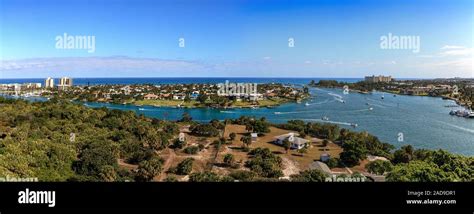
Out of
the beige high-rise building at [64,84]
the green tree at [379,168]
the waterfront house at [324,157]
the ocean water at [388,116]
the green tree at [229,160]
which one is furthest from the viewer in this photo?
the beige high-rise building at [64,84]

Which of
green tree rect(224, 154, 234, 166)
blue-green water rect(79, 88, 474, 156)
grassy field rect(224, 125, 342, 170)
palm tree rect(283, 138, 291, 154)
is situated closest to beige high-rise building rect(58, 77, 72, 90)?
blue-green water rect(79, 88, 474, 156)

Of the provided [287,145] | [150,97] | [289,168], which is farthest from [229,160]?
[150,97]

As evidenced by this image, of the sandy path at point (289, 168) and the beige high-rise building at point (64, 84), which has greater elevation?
the beige high-rise building at point (64, 84)

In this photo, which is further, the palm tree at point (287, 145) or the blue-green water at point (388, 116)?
the blue-green water at point (388, 116)

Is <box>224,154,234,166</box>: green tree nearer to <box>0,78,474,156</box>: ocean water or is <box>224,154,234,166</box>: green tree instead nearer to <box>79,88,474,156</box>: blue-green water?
<box>0,78,474,156</box>: ocean water

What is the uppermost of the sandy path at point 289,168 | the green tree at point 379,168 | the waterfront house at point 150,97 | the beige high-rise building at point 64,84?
the beige high-rise building at point 64,84

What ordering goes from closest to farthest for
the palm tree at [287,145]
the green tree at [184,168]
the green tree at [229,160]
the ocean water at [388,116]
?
the green tree at [184,168] < the green tree at [229,160] < the palm tree at [287,145] < the ocean water at [388,116]

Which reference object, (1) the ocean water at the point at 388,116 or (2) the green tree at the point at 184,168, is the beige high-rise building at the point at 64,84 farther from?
(2) the green tree at the point at 184,168

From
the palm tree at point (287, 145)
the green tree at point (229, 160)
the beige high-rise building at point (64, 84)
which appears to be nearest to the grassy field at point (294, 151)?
the palm tree at point (287, 145)
